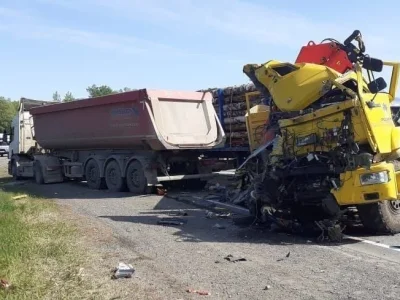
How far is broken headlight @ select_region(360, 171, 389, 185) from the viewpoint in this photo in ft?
23.7

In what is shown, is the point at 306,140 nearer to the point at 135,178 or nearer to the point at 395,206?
Result: the point at 395,206

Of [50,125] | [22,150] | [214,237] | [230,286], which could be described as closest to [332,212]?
[214,237]

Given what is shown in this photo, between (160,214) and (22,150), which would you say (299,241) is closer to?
(160,214)

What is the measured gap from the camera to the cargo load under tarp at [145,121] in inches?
525

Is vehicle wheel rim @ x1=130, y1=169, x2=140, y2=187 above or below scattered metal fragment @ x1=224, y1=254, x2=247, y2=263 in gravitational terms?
above

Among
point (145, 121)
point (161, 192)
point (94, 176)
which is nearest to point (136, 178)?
point (161, 192)

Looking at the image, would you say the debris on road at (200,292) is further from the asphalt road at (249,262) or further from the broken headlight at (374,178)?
the broken headlight at (374,178)

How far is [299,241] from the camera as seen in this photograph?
7.52 metres

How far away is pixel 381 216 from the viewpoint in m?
7.57

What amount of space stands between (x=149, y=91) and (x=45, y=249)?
7142mm

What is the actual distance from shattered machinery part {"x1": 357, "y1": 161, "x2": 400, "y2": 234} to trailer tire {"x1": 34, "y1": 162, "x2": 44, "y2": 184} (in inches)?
549

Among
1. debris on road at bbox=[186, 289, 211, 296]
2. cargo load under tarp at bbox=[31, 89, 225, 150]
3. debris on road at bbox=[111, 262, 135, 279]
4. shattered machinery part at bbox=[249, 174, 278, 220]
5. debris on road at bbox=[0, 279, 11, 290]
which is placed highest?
cargo load under tarp at bbox=[31, 89, 225, 150]

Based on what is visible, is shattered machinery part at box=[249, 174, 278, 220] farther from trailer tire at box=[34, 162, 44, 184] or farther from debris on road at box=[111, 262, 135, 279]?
trailer tire at box=[34, 162, 44, 184]

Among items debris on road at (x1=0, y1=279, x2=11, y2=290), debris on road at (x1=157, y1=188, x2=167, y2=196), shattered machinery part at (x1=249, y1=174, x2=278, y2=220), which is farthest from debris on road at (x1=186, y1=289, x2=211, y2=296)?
debris on road at (x1=157, y1=188, x2=167, y2=196)
